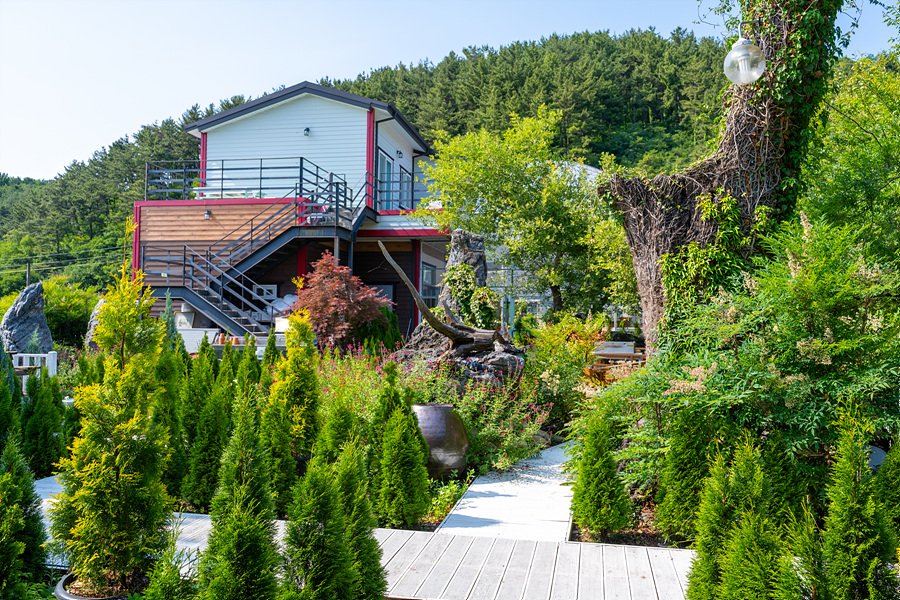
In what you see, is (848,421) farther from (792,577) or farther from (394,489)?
(394,489)

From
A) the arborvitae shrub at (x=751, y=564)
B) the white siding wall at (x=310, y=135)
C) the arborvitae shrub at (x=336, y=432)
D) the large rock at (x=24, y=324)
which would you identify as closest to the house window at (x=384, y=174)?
the white siding wall at (x=310, y=135)

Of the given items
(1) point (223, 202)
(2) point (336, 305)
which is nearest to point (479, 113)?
(1) point (223, 202)

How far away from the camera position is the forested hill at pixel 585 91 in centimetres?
3838

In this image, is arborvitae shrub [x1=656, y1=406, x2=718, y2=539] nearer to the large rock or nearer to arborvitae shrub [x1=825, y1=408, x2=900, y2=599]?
arborvitae shrub [x1=825, y1=408, x2=900, y2=599]

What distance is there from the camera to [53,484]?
627cm

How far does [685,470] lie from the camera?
464 centimetres

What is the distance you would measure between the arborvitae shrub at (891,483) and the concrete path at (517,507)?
6.96 ft

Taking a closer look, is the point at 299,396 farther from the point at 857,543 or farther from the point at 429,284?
the point at 429,284

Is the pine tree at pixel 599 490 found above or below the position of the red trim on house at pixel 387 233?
below

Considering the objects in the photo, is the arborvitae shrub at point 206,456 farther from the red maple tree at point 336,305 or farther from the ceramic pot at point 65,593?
the red maple tree at point 336,305

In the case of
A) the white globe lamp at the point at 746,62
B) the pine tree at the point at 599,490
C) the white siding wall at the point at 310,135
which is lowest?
the pine tree at the point at 599,490

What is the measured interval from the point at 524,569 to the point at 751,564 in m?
1.47

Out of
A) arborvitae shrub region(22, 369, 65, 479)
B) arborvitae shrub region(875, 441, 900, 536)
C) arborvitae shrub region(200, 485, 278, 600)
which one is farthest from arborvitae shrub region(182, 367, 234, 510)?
arborvitae shrub region(875, 441, 900, 536)

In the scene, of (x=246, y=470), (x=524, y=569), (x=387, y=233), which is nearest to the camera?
(x=246, y=470)
